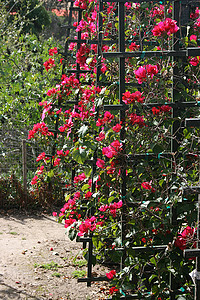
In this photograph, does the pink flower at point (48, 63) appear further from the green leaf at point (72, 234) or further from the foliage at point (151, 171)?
the green leaf at point (72, 234)

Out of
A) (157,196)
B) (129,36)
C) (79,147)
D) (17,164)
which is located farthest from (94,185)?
(17,164)

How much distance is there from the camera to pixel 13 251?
4.49 meters

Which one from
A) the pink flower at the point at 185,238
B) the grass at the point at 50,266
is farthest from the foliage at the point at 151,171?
the grass at the point at 50,266

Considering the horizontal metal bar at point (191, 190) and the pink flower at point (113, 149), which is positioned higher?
the pink flower at point (113, 149)

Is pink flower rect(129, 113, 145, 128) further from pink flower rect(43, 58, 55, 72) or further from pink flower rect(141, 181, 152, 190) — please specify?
pink flower rect(43, 58, 55, 72)

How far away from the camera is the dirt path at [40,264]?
11.5 ft

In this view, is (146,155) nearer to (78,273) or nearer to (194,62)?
(194,62)

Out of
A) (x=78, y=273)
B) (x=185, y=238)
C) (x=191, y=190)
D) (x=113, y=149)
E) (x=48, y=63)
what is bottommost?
(x=78, y=273)

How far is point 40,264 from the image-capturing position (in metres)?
4.09

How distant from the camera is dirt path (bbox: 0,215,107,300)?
11.5 feet

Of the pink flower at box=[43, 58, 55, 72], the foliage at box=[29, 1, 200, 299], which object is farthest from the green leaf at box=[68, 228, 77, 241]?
the pink flower at box=[43, 58, 55, 72]

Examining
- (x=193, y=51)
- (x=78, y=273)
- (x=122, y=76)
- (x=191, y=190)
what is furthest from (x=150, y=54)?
(x=78, y=273)

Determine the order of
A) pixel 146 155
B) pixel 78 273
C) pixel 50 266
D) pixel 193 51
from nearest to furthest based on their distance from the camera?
1. pixel 193 51
2. pixel 146 155
3. pixel 78 273
4. pixel 50 266

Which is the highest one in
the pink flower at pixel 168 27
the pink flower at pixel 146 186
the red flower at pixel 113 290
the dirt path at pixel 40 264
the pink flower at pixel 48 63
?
the pink flower at pixel 168 27
